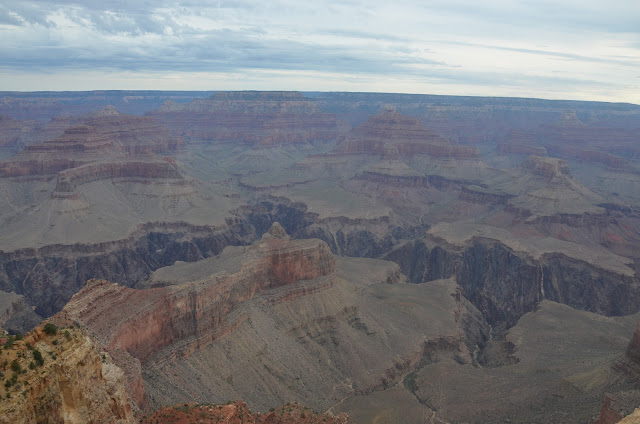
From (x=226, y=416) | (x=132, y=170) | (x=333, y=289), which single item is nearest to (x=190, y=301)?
(x=226, y=416)

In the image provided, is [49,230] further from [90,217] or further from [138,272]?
[138,272]

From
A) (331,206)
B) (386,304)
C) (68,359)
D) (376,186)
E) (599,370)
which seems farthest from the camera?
(376,186)

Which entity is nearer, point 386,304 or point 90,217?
point 386,304

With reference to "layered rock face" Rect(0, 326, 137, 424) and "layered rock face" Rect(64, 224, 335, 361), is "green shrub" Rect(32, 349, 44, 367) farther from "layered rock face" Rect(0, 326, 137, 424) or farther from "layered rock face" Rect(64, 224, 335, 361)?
"layered rock face" Rect(64, 224, 335, 361)

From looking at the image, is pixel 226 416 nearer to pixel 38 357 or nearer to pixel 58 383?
pixel 58 383

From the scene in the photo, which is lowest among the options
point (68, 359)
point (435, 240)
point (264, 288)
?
point (435, 240)

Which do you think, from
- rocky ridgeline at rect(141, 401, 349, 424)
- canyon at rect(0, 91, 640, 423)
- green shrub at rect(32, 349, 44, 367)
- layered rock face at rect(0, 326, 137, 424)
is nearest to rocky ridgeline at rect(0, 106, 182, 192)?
canyon at rect(0, 91, 640, 423)

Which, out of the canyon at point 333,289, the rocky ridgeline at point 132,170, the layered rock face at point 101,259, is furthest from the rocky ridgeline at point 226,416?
the rocky ridgeline at point 132,170

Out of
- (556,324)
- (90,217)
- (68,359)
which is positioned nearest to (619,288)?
(556,324)
